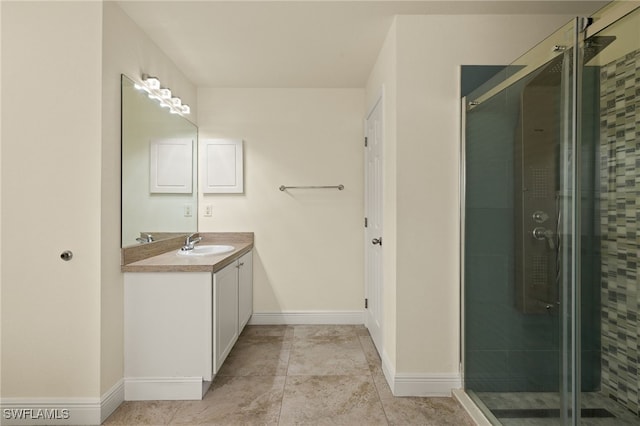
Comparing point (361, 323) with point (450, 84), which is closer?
point (450, 84)

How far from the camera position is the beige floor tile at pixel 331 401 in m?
1.94

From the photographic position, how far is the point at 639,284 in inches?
45.9

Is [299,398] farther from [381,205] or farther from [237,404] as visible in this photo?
[381,205]

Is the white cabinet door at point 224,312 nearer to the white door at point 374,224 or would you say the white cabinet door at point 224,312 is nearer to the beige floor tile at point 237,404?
the beige floor tile at point 237,404

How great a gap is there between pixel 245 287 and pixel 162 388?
1.11 m

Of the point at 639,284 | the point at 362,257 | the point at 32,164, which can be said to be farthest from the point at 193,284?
the point at 639,284

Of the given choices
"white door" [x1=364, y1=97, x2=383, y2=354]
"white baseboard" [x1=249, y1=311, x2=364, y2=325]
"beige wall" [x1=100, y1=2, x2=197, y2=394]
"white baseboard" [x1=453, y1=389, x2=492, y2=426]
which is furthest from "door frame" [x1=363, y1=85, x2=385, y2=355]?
"beige wall" [x1=100, y1=2, x2=197, y2=394]

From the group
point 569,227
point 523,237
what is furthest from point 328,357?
point 569,227

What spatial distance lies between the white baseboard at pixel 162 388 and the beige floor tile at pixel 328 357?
25.4 inches

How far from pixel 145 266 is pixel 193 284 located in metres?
0.29

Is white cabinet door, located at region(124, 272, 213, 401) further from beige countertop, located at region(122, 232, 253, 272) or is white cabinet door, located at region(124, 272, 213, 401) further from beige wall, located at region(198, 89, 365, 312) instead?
beige wall, located at region(198, 89, 365, 312)

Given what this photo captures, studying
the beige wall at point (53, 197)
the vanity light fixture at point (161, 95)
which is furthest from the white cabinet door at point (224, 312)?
the vanity light fixture at point (161, 95)

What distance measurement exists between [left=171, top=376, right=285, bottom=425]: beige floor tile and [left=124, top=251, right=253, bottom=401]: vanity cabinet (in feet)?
0.36

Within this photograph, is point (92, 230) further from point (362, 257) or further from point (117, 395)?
point (362, 257)
